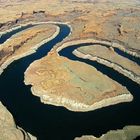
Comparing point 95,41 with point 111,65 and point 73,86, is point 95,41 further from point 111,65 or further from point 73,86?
point 73,86

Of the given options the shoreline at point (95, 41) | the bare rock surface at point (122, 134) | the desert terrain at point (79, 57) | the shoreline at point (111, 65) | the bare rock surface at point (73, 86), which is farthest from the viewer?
the shoreline at point (95, 41)

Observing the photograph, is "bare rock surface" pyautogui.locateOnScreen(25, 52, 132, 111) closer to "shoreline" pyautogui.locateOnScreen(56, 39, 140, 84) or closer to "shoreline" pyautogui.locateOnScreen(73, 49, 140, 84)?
"shoreline" pyautogui.locateOnScreen(73, 49, 140, 84)

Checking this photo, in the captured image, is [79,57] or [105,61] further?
[79,57]

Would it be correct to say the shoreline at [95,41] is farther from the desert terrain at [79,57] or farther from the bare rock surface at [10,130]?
the bare rock surface at [10,130]

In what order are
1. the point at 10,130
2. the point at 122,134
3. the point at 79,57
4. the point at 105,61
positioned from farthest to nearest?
the point at 79,57
the point at 105,61
the point at 10,130
the point at 122,134

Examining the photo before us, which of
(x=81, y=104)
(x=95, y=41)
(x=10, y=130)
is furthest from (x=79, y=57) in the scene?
(x=10, y=130)

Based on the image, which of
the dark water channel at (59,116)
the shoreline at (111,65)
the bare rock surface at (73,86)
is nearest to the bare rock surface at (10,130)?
the dark water channel at (59,116)

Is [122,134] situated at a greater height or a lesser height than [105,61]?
lesser

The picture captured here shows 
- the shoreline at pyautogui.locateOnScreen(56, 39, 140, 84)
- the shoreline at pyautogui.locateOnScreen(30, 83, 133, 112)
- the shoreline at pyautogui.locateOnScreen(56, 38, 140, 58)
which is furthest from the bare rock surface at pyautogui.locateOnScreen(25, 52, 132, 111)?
the shoreline at pyautogui.locateOnScreen(56, 38, 140, 58)

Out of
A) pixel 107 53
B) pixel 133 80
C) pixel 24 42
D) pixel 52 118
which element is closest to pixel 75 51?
pixel 107 53
